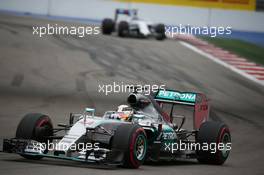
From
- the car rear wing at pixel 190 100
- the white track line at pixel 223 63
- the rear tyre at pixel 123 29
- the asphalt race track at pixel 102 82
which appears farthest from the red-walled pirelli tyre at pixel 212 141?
the rear tyre at pixel 123 29

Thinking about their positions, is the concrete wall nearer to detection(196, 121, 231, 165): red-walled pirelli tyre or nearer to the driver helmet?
detection(196, 121, 231, 165): red-walled pirelli tyre

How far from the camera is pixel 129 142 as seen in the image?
12211 mm

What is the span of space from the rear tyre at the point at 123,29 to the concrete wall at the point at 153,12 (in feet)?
19.6

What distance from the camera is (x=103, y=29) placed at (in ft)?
117

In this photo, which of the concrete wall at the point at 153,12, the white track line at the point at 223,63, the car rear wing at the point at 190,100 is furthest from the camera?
the concrete wall at the point at 153,12

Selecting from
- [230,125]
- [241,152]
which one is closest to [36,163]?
[241,152]

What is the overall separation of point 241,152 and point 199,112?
1.61 m

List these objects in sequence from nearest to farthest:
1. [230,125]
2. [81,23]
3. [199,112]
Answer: [199,112] < [230,125] < [81,23]

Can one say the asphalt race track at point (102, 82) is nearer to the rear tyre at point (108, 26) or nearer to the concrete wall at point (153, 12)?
the rear tyre at point (108, 26)

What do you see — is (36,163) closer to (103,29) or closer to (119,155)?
(119,155)

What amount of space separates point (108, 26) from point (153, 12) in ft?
20.1

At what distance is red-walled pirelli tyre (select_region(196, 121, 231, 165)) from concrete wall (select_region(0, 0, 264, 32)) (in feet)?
86.3

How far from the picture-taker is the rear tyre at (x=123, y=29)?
3481 centimetres

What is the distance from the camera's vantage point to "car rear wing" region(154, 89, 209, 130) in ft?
49.4
